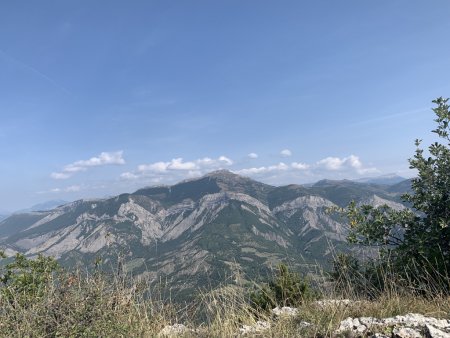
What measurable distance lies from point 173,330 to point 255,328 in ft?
5.45

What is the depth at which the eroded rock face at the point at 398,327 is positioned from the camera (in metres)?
5.04

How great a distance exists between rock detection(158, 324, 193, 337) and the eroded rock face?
2.84 meters

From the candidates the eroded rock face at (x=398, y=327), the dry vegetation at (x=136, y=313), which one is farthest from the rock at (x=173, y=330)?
the eroded rock face at (x=398, y=327)

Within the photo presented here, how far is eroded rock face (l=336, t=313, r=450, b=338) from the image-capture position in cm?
504

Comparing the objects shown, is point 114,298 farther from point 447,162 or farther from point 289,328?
point 447,162

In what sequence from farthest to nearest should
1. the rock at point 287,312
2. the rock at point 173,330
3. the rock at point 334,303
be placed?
1. the rock at point 287,312
2. the rock at point 334,303
3. the rock at point 173,330

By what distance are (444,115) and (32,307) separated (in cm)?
1538

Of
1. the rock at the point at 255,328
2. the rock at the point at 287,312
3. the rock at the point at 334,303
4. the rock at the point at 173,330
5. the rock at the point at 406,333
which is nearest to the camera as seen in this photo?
the rock at the point at 406,333

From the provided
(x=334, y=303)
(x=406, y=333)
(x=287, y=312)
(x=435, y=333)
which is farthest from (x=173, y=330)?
(x=435, y=333)

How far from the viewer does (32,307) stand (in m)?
6.21

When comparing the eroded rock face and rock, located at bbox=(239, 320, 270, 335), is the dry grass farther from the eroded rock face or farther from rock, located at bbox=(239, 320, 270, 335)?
the eroded rock face

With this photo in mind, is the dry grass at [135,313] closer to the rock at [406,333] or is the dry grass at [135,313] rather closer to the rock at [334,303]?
Result: the rock at [334,303]

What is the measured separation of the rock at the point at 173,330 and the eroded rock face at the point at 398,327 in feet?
9.33

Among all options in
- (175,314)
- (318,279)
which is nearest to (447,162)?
(318,279)
